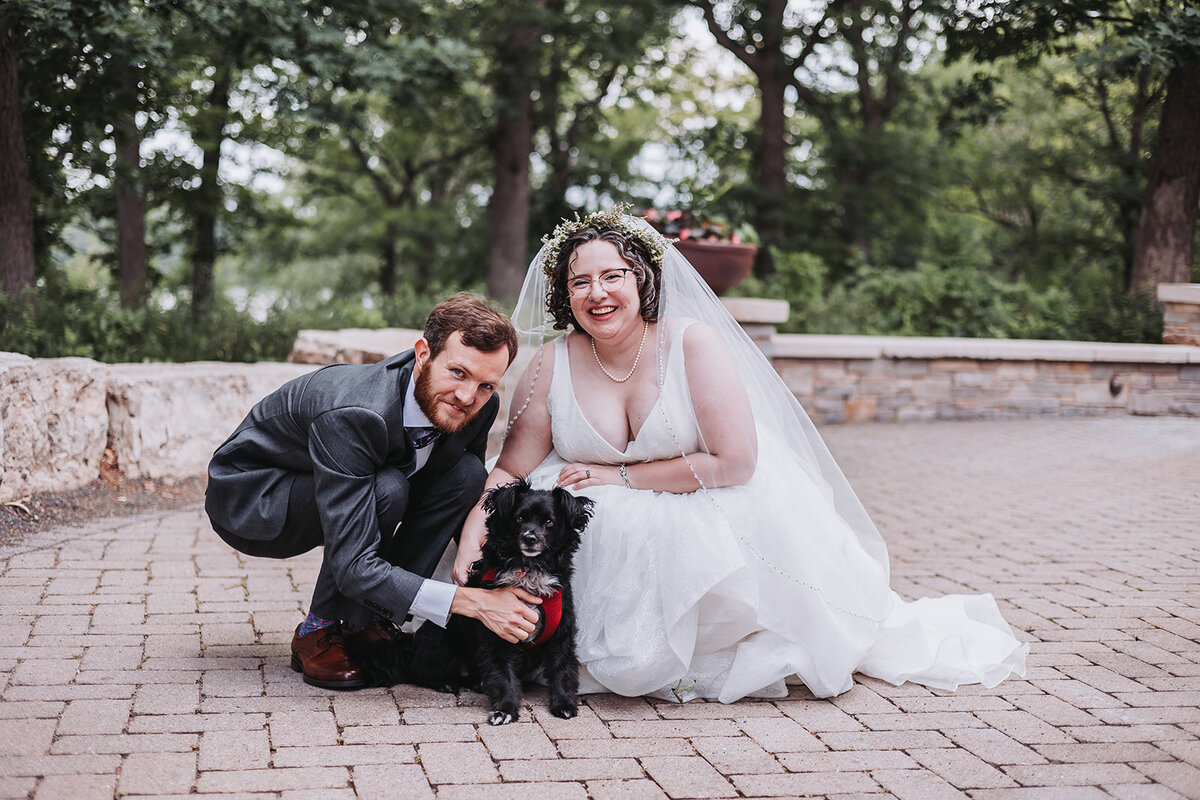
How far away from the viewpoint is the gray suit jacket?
9.25 ft

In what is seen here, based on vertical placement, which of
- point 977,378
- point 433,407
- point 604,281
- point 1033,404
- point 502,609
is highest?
point 604,281

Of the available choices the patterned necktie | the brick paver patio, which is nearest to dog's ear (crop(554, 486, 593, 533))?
the patterned necktie

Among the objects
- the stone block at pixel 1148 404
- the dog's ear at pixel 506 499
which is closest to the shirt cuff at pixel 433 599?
the dog's ear at pixel 506 499

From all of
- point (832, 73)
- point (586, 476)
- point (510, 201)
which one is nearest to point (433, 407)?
point (586, 476)

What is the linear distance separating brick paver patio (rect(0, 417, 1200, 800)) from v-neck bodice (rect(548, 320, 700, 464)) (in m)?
0.81

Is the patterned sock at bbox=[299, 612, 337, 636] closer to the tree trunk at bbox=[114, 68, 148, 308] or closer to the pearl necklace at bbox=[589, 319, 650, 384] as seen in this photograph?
the pearl necklace at bbox=[589, 319, 650, 384]

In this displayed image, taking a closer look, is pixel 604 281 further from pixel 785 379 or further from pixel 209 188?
pixel 209 188

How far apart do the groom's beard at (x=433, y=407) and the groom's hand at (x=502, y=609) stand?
18.8 inches

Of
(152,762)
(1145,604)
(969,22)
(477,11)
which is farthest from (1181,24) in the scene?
(152,762)

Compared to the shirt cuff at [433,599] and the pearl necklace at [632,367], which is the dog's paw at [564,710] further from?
the pearl necklace at [632,367]

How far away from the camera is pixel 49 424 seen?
4.96 metres

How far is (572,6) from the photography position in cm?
1453

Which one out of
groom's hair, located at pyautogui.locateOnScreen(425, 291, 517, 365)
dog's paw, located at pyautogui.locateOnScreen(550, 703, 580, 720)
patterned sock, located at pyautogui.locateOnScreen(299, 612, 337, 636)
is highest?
groom's hair, located at pyautogui.locateOnScreen(425, 291, 517, 365)

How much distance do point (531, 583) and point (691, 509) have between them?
0.65m
